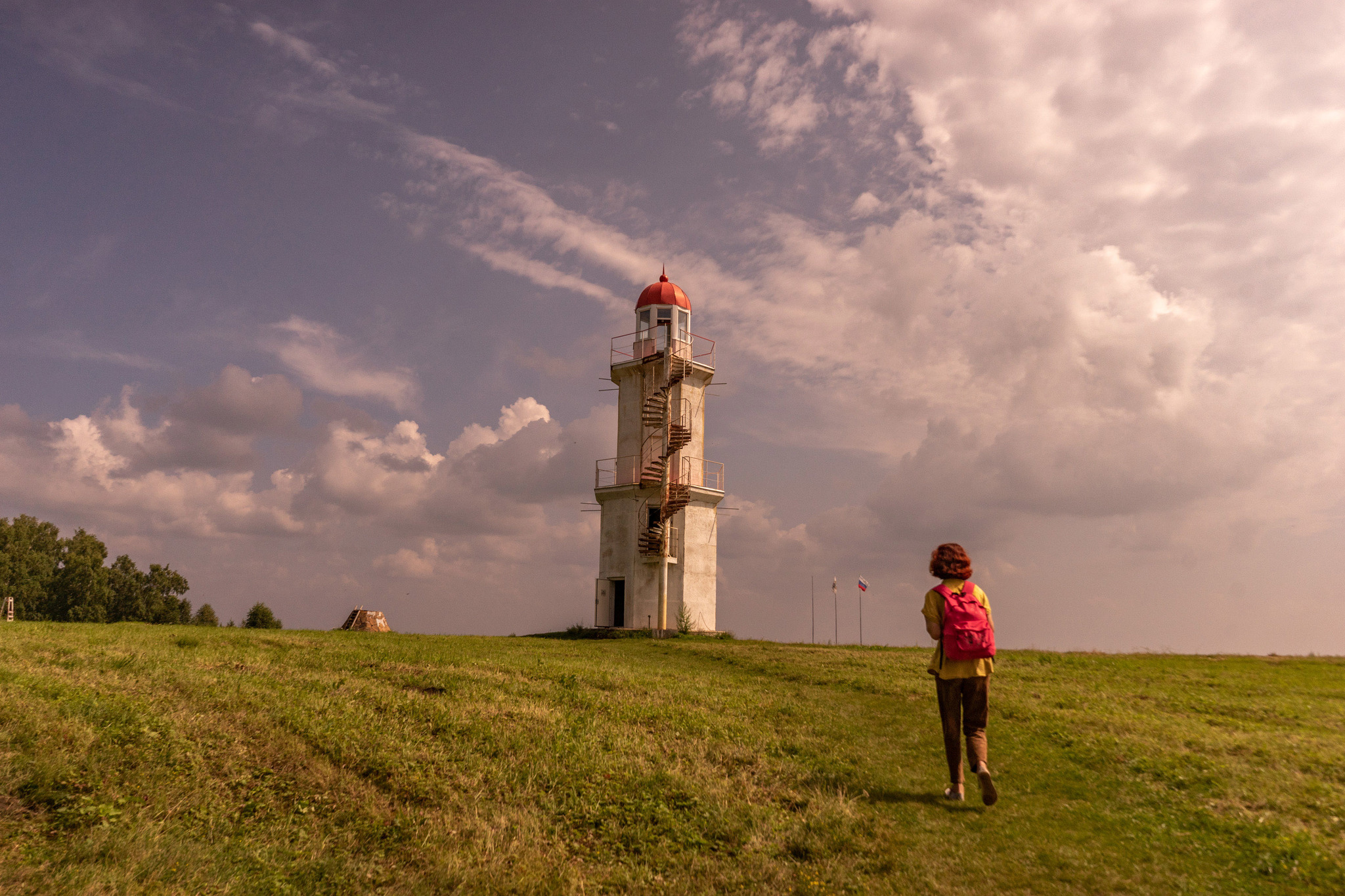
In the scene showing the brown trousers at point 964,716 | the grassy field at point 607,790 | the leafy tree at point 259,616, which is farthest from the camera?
the leafy tree at point 259,616

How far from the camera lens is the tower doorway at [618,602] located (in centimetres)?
4062

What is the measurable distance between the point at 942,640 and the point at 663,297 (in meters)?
35.6

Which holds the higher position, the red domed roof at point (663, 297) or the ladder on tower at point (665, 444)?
the red domed roof at point (663, 297)

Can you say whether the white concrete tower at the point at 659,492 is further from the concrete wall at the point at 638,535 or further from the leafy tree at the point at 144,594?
the leafy tree at the point at 144,594

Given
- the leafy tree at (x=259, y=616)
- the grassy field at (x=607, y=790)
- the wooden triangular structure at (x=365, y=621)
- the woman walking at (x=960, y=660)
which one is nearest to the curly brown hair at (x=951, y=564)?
the woman walking at (x=960, y=660)

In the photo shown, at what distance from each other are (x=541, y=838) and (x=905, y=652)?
68.8 ft

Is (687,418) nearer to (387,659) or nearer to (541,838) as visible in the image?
(387,659)

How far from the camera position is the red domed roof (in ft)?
142

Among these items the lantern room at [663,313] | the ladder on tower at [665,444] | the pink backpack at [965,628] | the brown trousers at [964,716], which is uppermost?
the lantern room at [663,313]

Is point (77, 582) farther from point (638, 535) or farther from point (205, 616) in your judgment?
point (638, 535)

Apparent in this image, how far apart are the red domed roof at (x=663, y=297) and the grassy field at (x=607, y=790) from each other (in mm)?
30445

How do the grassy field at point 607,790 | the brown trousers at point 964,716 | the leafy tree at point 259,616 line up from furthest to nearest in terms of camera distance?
the leafy tree at point 259,616 → the brown trousers at point 964,716 → the grassy field at point 607,790

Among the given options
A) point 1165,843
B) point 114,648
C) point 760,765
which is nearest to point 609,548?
point 114,648

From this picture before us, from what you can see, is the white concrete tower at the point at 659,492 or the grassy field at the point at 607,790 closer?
the grassy field at the point at 607,790
